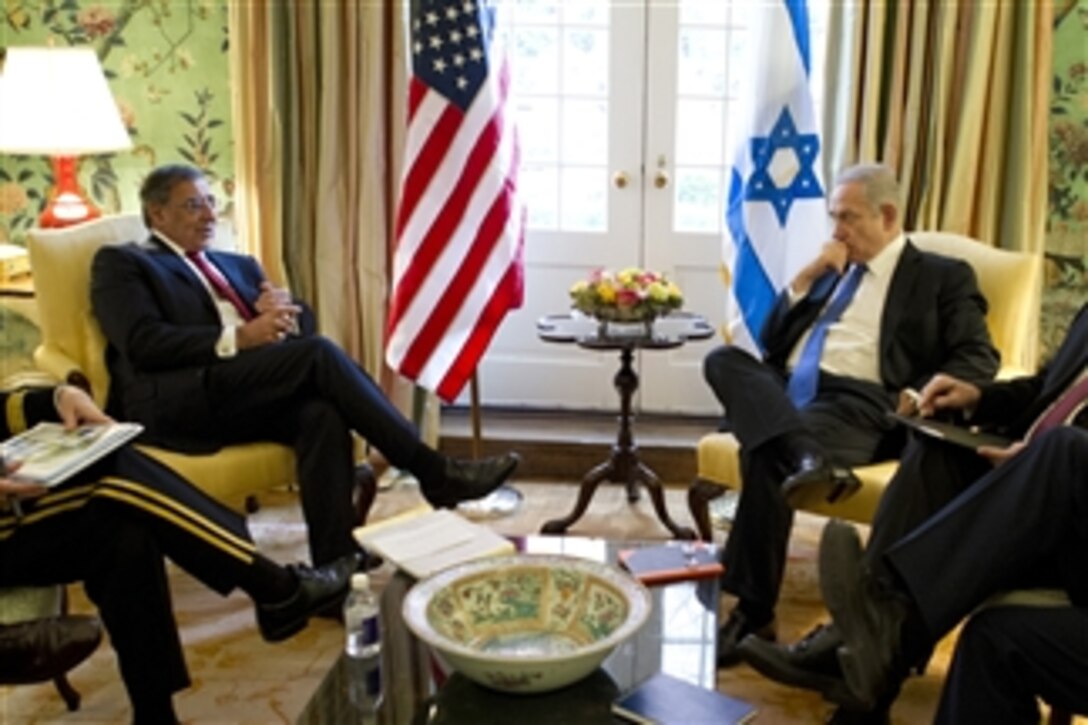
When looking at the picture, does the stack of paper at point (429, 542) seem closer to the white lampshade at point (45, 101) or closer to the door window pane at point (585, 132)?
the white lampshade at point (45, 101)

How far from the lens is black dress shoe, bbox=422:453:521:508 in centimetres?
270

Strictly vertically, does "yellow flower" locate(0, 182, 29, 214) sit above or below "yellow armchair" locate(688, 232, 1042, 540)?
above

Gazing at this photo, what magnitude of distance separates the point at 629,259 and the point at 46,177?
2157 millimetres

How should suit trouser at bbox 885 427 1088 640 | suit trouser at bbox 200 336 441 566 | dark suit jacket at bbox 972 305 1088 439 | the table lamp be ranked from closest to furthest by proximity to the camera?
suit trouser at bbox 885 427 1088 640 → dark suit jacket at bbox 972 305 1088 439 → suit trouser at bbox 200 336 441 566 → the table lamp

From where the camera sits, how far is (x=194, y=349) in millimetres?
2666

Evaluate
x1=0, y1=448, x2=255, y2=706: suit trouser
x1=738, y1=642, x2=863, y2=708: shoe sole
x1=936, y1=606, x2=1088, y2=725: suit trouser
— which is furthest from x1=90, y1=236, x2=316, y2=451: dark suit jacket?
x1=936, y1=606, x2=1088, y2=725: suit trouser

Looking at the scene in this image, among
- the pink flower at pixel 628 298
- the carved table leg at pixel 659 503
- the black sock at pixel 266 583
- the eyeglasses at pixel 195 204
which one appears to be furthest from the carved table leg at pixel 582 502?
the eyeglasses at pixel 195 204

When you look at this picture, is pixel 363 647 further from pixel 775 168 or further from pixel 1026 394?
pixel 775 168

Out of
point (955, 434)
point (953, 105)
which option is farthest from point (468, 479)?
point (953, 105)

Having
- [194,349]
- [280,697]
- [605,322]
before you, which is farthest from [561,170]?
[280,697]

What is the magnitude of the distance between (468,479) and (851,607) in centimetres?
113

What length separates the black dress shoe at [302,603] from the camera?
83.4 inches

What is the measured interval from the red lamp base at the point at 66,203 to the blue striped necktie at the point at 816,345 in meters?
2.24

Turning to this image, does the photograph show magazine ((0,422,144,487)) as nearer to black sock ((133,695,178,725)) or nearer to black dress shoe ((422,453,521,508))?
black sock ((133,695,178,725))
